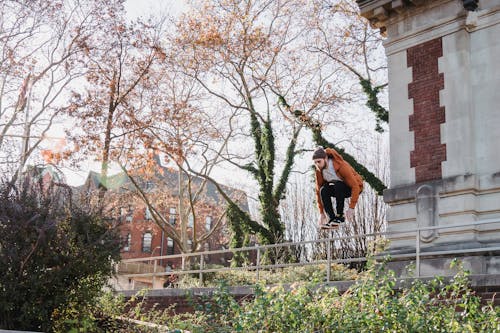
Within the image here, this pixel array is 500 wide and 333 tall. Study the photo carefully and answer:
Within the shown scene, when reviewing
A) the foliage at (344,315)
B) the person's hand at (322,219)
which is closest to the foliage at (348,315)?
the foliage at (344,315)

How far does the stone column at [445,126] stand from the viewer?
36.8 feet

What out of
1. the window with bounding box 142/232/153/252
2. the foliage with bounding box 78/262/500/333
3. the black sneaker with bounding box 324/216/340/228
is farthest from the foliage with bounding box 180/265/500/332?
the window with bounding box 142/232/153/252

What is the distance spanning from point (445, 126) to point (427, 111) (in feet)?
1.93

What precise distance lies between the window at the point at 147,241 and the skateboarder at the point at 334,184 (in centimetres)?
6025

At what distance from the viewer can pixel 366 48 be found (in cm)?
2638

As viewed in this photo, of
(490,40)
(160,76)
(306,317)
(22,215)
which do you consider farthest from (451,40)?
(160,76)

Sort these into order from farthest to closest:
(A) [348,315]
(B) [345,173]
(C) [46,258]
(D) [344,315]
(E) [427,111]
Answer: (E) [427,111], (C) [46,258], (B) [345,173], (D) [344,315], (A) [348,315]

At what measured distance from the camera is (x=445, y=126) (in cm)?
1181

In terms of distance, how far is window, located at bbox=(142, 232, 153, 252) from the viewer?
67625mm

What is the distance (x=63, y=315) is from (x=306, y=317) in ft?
13.7

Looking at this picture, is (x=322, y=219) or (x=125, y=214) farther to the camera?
(x=125, y=214)

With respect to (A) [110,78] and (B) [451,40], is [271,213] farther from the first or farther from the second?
(B) [451,40]

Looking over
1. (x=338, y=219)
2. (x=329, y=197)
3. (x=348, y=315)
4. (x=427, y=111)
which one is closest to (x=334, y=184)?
(x=329, y=197)

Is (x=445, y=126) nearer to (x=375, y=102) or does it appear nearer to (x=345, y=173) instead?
(x=345, y=173)
